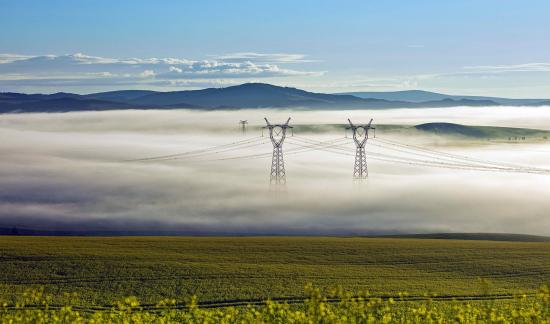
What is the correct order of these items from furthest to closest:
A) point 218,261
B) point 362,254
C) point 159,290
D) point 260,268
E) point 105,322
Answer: point 362,254 < point 218,261 < point 260,268 < point 159,290 < point 105,322

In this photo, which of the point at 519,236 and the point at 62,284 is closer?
the point at 62,284

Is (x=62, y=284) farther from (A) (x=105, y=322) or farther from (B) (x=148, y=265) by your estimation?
(A) (x=105, y=322)

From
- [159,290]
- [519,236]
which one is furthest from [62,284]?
[519,236]

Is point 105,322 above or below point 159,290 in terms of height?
above

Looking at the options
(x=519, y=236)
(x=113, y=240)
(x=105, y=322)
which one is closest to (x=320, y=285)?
(x=105, y=322)

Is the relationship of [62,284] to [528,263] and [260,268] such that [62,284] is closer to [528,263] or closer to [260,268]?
[260,268]

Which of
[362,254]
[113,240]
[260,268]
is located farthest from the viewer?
[113,240]
